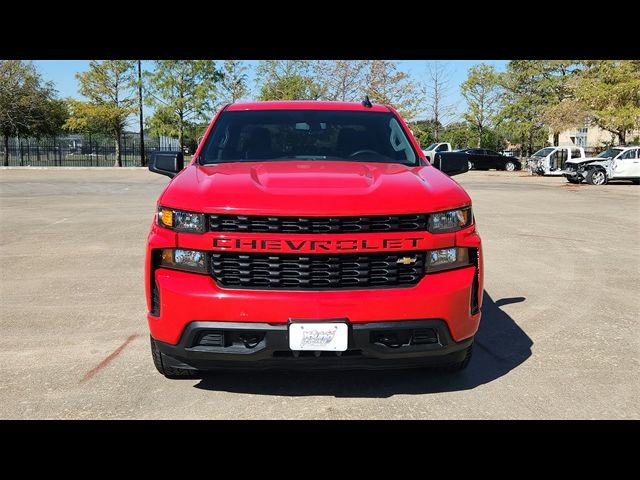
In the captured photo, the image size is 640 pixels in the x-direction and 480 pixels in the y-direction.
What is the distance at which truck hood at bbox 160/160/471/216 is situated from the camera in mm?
3262

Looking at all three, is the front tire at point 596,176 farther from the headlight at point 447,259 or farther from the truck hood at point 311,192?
the headlight at point 447,259

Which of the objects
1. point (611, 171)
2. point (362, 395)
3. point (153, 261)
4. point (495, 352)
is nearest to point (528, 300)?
point (495, 352)

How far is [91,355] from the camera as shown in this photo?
14.7 ft

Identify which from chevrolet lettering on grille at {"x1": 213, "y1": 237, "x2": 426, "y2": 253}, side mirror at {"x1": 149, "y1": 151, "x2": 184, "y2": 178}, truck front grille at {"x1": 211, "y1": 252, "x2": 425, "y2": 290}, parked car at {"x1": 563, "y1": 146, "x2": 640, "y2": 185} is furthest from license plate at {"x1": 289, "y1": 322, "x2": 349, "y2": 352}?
parked car at {"x1": 563, "y1": 146, "x2": 640, "y2": 185}

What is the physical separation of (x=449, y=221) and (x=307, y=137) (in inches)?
68.3

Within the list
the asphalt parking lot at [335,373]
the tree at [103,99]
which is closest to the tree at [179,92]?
the tree at [103,99]

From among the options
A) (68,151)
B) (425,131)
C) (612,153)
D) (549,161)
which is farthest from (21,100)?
(612,153)

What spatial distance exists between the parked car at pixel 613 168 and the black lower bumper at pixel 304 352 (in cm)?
2622

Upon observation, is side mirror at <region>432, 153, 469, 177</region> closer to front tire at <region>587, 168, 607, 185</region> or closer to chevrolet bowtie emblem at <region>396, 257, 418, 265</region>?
chevrolet bowtie emblem at <region>396, 257, 418, 265</region>

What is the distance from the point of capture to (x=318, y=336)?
3193mm

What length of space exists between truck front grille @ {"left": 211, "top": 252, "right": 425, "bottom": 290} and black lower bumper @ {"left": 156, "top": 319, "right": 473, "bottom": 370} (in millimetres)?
234

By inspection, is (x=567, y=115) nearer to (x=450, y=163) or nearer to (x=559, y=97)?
(x=559, y=97)

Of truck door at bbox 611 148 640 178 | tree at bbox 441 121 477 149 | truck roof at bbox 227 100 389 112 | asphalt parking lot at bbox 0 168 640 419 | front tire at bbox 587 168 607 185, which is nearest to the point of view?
asphalt parking lot at bbox 0 168 640 419
